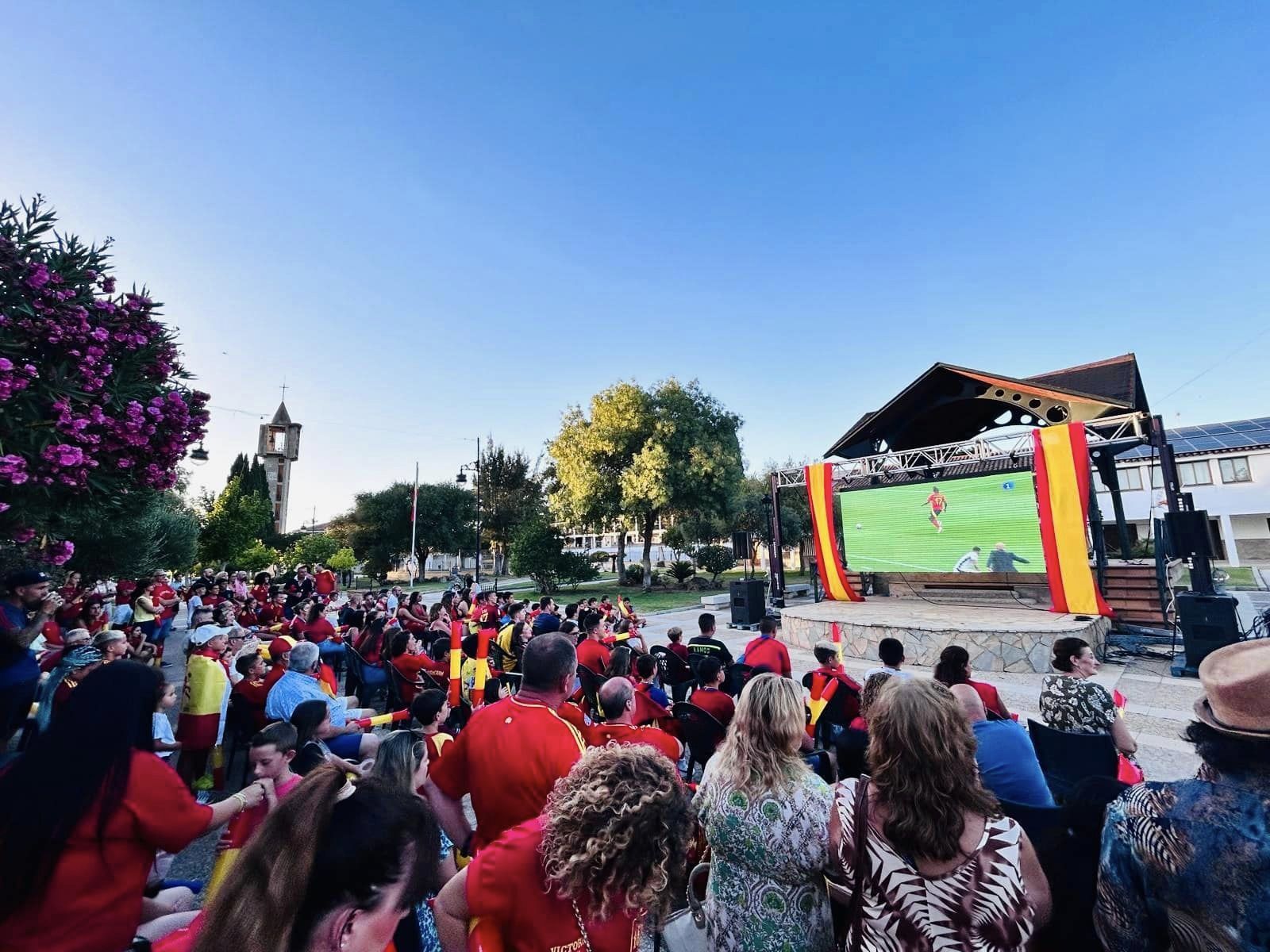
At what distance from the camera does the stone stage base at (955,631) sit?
30.8 feet

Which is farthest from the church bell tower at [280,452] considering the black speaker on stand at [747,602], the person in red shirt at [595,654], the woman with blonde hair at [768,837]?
the woman with blonde hair at [768,837]

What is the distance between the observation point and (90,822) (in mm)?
1504

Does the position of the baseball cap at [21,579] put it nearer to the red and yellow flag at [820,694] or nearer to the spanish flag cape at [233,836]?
the spanish flag cape at [233,836]

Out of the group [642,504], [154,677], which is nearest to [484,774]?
[154,677]

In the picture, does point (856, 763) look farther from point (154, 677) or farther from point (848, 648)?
point (848, 648)

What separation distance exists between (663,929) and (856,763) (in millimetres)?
1517

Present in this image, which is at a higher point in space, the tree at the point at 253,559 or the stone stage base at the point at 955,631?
the tree at the point at 253,559

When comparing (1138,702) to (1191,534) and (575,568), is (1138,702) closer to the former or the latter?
(1191,534)

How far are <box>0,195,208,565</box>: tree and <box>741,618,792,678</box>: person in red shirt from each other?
6486 millimetres

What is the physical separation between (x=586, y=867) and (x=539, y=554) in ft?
80.7

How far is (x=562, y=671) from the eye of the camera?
2320mm

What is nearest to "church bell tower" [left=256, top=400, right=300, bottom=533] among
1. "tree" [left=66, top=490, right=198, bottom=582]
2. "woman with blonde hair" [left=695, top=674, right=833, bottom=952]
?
"tree" [left=66, top=490, right=198, bottom=582]

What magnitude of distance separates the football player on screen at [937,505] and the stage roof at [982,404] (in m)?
2.72

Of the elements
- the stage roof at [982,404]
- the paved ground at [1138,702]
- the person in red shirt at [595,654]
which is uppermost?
the stage roof at [982,404]
